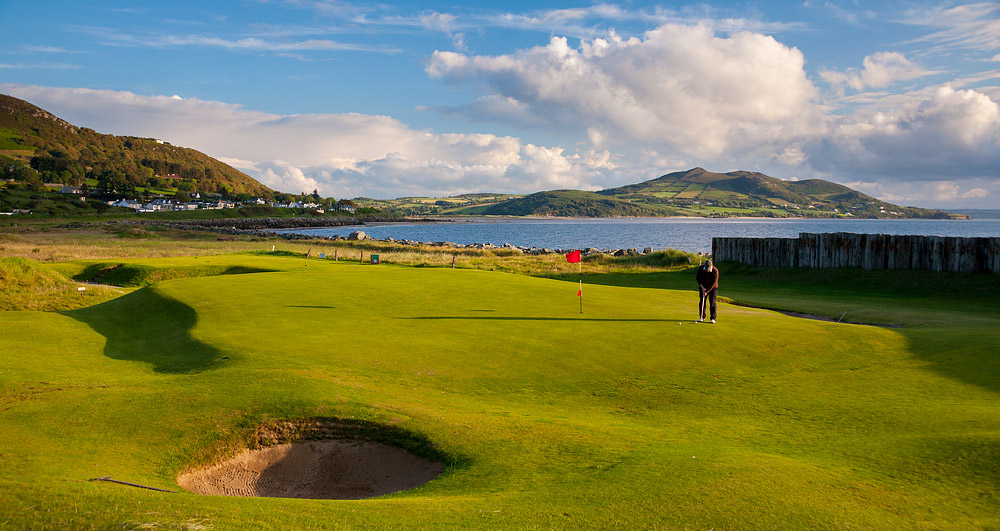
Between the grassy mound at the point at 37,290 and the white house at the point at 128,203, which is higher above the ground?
the white house at the point at 128,203

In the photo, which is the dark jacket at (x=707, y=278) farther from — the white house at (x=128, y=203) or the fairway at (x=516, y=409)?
the white house at (x=128, y=203)

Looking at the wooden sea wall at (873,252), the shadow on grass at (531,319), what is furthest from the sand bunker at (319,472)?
the wooden sea wall at (873,252)

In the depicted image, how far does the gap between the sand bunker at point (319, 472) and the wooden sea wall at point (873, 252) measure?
32059mm

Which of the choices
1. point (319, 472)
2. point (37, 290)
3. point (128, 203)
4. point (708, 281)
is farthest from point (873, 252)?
point (128, 203)

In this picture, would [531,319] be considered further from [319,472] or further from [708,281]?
[319,472]

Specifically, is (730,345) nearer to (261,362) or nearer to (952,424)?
(952,424)

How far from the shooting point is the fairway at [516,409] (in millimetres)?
6137

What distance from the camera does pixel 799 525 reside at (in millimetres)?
5812

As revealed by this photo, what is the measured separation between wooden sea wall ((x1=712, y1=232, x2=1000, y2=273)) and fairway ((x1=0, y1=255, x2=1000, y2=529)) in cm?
1449

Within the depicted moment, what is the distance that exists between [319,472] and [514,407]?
373 cm

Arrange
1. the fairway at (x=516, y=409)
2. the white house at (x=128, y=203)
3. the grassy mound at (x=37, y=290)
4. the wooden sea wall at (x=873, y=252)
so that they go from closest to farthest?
the fairway at (x=516, y=409), the grassy mound at (x=37, y=290), the wooden sea wall at (x=873, y=252), the white house at (x=128, y=203)

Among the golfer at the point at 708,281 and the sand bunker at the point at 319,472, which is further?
the golfer at the point at 708,281

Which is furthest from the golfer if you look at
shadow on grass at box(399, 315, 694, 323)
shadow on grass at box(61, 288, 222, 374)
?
shadow on grass at box(61, 288, 222, 374)

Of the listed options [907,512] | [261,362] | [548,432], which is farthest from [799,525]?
[261,362]
